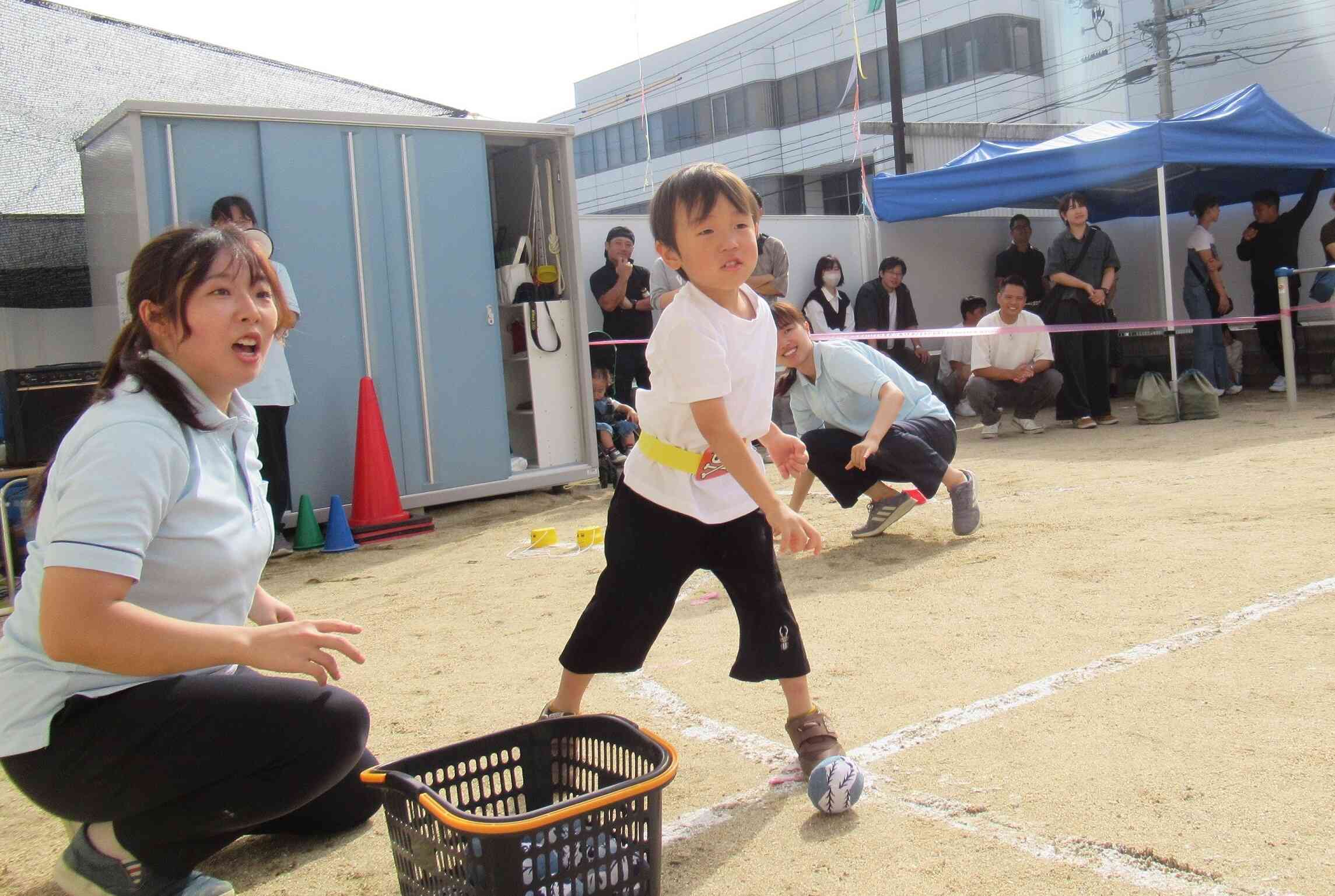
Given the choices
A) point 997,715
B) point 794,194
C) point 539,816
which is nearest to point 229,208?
point 997,715

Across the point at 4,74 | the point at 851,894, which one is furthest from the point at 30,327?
the point at 851,894

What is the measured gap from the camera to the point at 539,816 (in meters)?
1.72

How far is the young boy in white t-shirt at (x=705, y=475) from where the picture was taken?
2457mm

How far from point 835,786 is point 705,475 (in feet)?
2.35

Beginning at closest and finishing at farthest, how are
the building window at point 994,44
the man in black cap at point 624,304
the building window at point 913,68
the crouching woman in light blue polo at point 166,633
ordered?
the crouching woman in light blue polo at point 166,633 < the man in black cap at point 624,304 < the building window at point 994,44 < the building window at point 913,68

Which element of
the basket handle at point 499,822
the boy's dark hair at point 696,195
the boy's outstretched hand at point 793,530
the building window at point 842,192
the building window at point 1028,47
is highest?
the building window at point 1028,47

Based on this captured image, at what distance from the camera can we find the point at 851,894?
195 centimetres

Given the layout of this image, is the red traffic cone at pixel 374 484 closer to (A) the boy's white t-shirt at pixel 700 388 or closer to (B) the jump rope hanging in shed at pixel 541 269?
(B) the jump rope hanging in shed at pixel 541 269

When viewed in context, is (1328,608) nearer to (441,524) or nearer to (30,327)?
(441,524)

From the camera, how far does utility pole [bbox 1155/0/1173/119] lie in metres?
23.4

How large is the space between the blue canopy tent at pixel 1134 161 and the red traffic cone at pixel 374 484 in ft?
19.2

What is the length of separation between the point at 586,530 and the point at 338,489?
6.65ft

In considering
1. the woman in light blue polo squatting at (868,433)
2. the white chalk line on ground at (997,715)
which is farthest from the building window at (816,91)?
the white chalk line on ground at (997,715)

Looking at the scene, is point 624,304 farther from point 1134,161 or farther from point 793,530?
point 793,530
